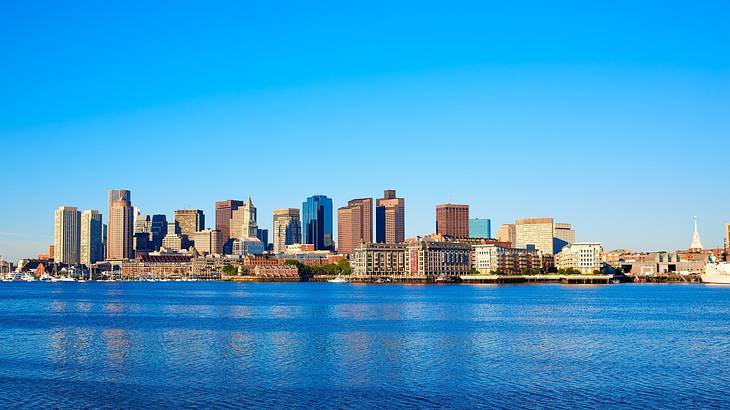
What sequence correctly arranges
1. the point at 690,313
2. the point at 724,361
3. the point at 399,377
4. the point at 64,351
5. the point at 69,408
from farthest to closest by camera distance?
the point at 690,313
the point at 64,351
the point at 724,361
the point at 399,377
the point at 69,408

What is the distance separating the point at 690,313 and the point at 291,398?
70978mm

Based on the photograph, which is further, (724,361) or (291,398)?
(724,361)

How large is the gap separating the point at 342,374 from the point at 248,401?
340 inches

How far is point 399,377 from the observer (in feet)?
157

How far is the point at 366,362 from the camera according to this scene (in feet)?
176

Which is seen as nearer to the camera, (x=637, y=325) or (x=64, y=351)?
(x=64, y=351)

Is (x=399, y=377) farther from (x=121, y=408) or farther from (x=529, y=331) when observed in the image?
(x=529, y=331)

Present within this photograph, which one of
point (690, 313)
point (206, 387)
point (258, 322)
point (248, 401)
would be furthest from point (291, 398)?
point (690, 313)

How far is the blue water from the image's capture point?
42.2m

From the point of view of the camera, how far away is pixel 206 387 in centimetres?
4472

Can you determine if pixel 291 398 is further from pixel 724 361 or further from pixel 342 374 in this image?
pixel 724 361

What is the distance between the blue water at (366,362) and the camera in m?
42.2

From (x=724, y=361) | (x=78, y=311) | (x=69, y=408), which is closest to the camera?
(x=69, y=408)

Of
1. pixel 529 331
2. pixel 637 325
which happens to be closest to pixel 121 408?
pixel 529 331
